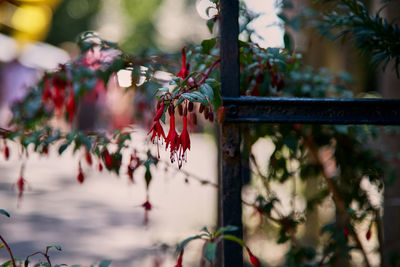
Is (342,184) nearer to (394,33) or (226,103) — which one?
(394,33)

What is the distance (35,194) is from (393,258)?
5.38 metres

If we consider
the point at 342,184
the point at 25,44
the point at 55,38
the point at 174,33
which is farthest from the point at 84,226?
the point at 174,33

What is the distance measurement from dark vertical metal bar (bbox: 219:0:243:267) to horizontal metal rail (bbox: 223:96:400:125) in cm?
7

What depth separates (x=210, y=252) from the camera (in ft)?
4.01

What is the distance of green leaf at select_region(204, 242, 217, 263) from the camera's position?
1210 millimetres

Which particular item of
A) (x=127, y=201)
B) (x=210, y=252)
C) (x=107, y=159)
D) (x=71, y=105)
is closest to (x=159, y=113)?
(x=210, y=252)

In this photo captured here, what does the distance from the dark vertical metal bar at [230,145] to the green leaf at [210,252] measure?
0.20 meters

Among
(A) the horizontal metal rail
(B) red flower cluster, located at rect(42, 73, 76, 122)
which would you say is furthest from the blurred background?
(A) the horizontal metal rail

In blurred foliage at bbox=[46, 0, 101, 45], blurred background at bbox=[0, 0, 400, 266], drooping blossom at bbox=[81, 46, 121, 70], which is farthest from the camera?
blurred foliage at bbox=[46, 0, 101, 45]

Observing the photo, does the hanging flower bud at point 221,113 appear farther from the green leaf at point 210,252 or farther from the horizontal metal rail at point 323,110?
the green leaf at point 210,252

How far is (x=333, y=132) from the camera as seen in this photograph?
246cm

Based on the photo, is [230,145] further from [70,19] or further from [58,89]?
[70,19]

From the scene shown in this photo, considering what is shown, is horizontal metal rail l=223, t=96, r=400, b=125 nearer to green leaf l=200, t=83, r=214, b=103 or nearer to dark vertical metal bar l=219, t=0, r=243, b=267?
dark vertical metal bar l=219, t=0, r=243, b=267

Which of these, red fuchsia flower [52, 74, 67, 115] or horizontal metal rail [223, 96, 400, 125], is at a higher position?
red fuchsia flower [52, 74, 67, 115]
